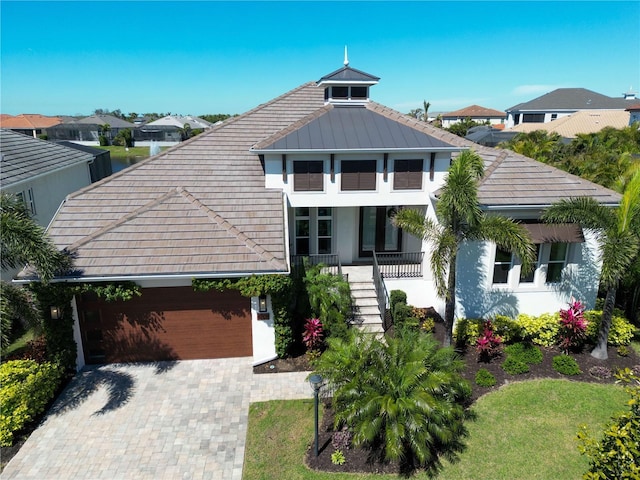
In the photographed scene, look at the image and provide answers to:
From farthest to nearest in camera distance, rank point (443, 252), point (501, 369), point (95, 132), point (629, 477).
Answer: point (95, 132)
point (501, 369)
point (443, 252)
point (629, 477)

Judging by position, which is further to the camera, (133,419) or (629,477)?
(133,419)

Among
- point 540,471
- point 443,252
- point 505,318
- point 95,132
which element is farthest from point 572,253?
point 95,132

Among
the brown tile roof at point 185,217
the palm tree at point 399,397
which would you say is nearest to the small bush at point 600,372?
the palm tree at point 399,397

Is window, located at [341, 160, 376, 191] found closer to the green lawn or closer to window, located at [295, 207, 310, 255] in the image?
window, located at [295, 207, 310, 255]

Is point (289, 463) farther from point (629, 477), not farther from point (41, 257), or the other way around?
point (41, 257)

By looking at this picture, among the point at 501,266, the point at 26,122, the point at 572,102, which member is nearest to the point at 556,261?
the point at 501,266

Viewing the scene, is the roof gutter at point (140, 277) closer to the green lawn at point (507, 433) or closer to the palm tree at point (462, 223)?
the green lawn at point (507, 433)

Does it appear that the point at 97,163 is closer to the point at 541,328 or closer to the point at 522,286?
the point at 522,286
